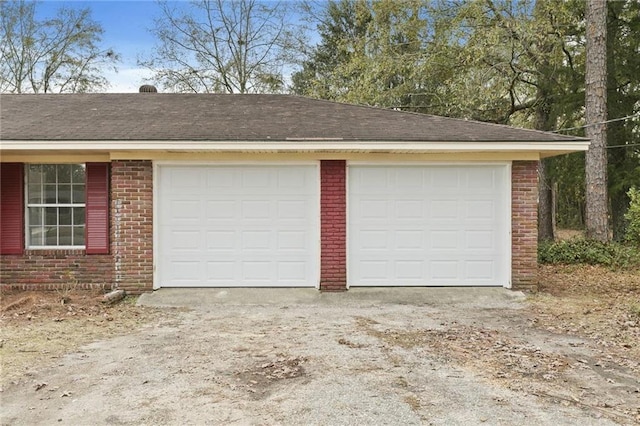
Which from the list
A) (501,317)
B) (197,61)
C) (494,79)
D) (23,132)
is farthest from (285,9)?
(501,317)

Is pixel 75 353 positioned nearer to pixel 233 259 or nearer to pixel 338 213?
pixel 233 259

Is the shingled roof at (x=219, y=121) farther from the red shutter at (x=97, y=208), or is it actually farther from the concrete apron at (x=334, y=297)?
the concrete apron at (x=334, y=297)

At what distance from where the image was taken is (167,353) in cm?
512

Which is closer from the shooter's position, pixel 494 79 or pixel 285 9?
pixel 494 79

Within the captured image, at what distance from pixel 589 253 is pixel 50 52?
85.9ft

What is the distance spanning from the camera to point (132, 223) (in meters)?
8.15

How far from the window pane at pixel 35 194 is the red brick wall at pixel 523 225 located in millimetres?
8318

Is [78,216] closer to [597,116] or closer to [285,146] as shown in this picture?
[285,146]

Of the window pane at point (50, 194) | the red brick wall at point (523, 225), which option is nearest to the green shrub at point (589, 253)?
the red brick wall at point (523, 225)

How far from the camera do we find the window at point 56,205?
8.62 meters

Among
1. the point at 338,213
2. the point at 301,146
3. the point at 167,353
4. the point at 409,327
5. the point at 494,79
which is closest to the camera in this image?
the point at 167,353

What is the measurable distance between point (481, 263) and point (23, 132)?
809 cm

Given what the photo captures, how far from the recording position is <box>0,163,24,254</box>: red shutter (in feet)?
27.8

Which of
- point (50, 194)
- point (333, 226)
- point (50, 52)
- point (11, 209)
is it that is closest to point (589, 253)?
point (333, 226)
